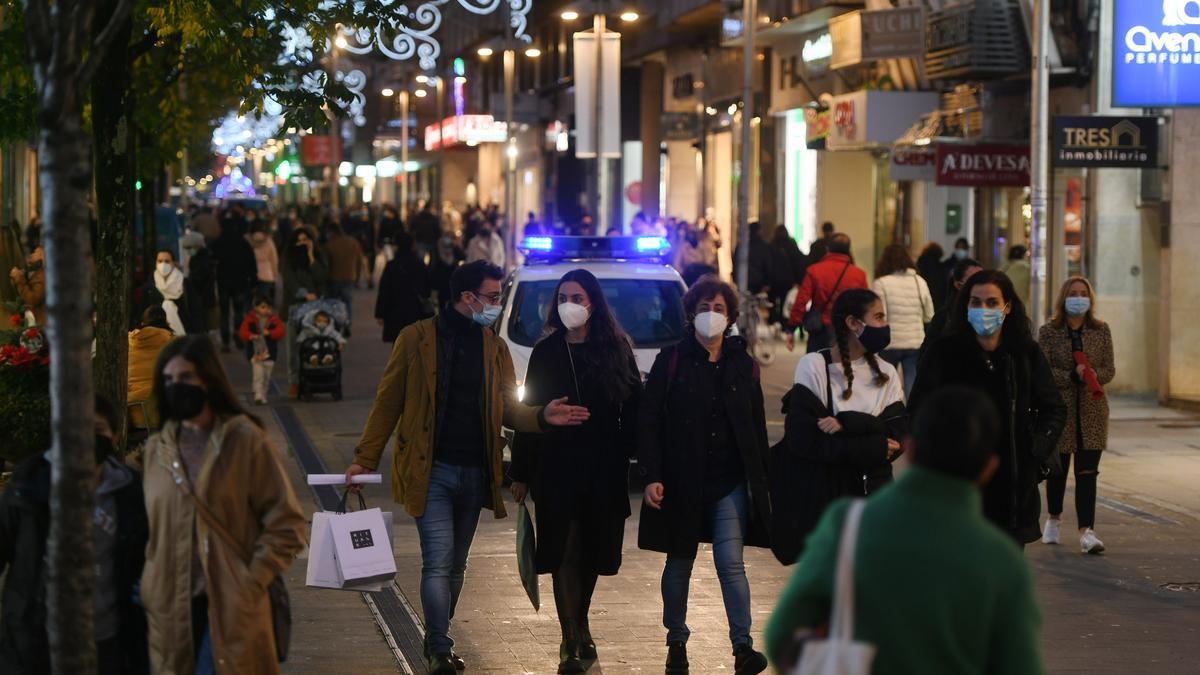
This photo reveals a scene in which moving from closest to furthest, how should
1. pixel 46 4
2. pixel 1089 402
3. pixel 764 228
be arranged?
pixel 46 4 → pixel 1089 402 → pixel 764 228

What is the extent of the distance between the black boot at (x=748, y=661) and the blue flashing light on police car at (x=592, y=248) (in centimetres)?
792

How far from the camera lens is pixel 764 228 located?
36.7 m

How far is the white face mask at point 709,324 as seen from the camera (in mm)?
8055

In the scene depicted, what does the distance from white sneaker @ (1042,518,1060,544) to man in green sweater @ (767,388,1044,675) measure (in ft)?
26.3

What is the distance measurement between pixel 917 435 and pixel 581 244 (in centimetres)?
1240

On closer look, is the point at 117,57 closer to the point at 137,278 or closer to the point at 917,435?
the point at 917,435

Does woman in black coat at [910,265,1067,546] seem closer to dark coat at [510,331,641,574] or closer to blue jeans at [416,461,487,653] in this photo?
dark coat at [510,331,641,574]

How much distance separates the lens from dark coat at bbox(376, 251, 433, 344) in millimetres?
19875

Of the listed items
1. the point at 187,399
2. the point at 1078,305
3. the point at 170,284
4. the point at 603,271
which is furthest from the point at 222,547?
the point at 170,284

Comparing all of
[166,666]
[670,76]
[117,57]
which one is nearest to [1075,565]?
[117,57]

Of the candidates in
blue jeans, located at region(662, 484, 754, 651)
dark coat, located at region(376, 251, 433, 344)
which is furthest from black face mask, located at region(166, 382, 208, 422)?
dark coat, located at region(376, 251, 433, 344)

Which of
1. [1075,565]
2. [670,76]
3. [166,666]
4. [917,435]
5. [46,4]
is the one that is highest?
[670,76]

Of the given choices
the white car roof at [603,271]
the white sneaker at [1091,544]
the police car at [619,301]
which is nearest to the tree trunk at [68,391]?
the white sneaker at [1091,544]

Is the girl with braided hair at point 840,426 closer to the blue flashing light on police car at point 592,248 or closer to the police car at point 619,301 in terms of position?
the police car at point 619,301
